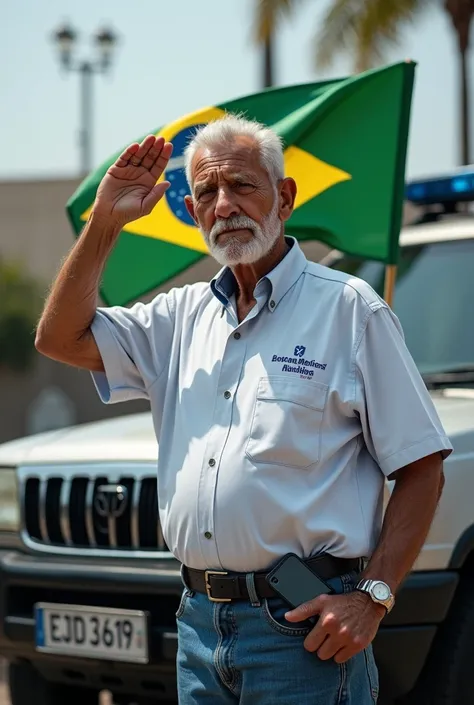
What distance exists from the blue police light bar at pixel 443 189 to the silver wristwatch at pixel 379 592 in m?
2.93

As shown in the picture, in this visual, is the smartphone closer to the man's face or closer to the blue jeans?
the blue jeans

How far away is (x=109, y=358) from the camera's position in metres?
2.97

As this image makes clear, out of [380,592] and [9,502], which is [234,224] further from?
[9,502]

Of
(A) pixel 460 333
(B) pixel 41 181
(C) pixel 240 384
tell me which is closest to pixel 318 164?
(A) pixel 460 333

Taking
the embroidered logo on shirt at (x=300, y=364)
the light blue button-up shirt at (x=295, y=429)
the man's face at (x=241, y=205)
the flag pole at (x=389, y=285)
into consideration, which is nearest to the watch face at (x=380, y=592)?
the light blue button-up shirt at (x=295, y=429)

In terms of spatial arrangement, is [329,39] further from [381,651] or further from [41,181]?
[381,651]

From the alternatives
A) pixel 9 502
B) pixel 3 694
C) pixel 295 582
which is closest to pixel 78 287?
pixel 295 582

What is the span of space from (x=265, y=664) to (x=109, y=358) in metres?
0.84

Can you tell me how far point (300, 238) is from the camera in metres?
4.45

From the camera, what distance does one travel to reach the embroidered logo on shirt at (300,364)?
2.64 meters

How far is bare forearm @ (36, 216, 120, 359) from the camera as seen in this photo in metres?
2.89

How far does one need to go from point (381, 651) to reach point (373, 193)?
1.66 meters

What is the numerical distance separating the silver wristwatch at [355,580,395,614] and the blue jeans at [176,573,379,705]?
0.23 feet

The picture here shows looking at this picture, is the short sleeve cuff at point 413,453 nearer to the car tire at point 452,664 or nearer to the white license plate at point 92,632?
the car tire at point 452,664
